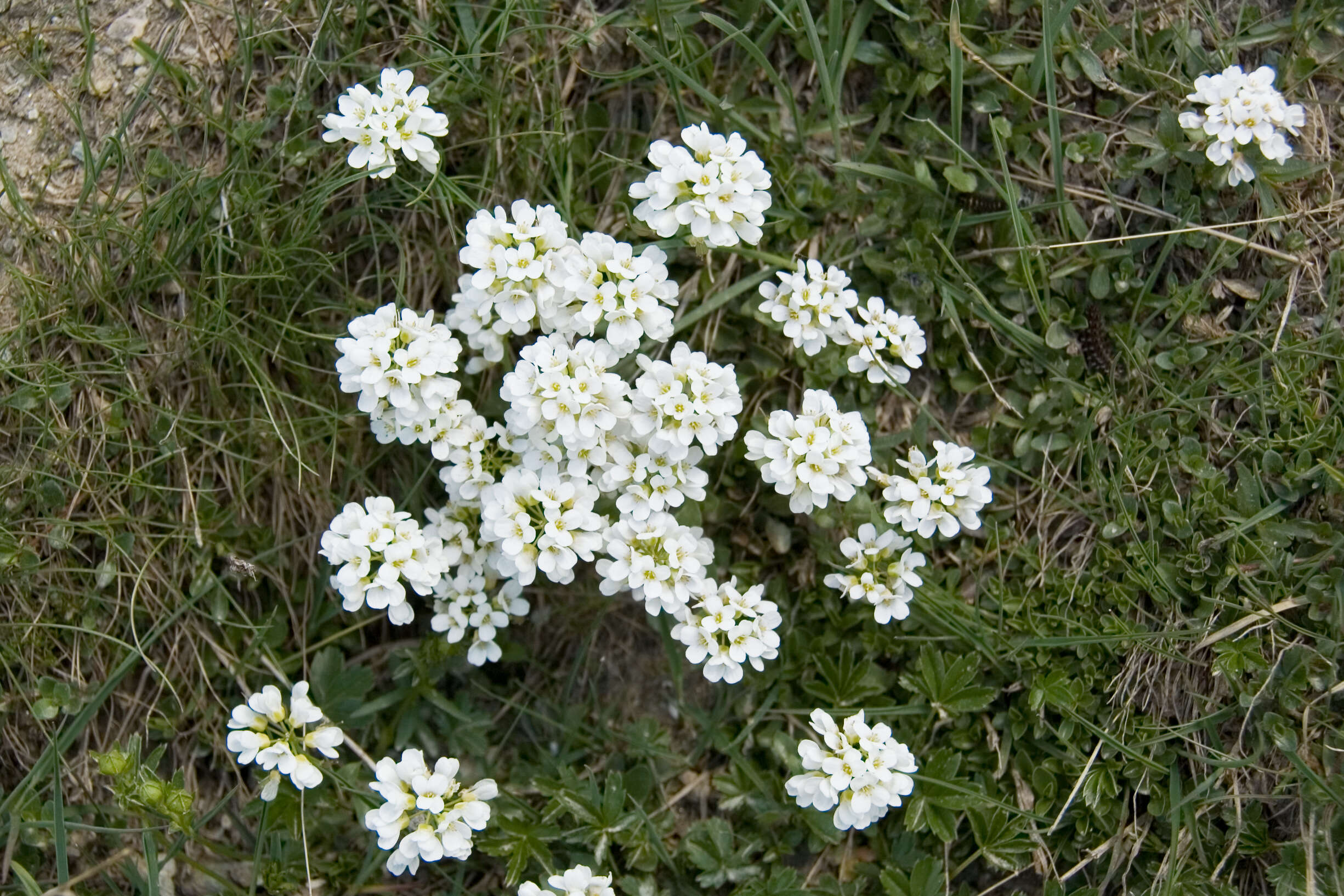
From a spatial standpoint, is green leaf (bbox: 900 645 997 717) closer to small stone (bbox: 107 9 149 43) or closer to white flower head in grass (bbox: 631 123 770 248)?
white flower head in grass (bbox: 631 123 770 248)

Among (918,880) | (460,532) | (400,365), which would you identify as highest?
(400,365)

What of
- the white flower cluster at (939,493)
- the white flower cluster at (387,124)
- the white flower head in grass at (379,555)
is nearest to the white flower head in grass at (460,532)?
the white flower head in grass at (379,555)

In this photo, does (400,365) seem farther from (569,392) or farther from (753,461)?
(753,461)

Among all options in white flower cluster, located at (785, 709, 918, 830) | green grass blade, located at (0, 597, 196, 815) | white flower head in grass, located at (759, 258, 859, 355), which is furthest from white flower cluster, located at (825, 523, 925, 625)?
green grass blade, located at (0, 597, 196, 815)

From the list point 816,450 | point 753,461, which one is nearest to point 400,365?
point 753,461

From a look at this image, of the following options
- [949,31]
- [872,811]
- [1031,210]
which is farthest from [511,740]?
[949,31]

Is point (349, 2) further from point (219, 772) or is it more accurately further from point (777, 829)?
point (777, 829)

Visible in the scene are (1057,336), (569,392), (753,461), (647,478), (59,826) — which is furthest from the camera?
(1057,336)
